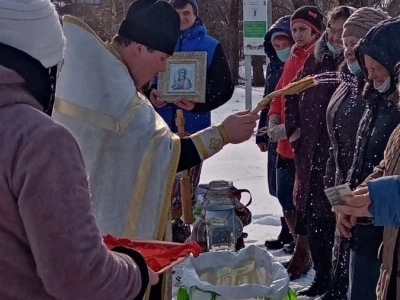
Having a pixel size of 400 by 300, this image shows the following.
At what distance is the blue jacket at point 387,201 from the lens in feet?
7.87

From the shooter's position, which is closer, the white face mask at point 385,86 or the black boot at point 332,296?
the white face mask at point 385,86

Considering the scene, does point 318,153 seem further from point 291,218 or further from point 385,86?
point 385,86

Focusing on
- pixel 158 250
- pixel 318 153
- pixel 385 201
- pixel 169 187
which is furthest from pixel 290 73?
pixel 158 250

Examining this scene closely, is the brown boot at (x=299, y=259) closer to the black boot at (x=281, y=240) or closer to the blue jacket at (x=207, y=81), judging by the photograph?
the black boot at (x=281, y=240)

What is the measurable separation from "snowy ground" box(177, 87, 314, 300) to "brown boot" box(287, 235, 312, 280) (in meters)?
0.06

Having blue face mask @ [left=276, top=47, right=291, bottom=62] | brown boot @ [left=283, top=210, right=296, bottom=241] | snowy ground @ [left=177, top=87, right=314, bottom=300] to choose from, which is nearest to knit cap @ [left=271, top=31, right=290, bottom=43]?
blue face mask @ [left=276, top=47, right=291, bottom=62]

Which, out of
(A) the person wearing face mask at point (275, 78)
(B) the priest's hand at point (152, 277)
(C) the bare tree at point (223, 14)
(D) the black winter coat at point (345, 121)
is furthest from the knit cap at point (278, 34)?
(C) the bare tree at point (223, 14)

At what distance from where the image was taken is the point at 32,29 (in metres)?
1.53

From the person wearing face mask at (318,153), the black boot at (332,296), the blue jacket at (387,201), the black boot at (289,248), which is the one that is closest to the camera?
the blue jacket at (387,201)

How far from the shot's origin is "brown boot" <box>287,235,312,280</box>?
4934mm

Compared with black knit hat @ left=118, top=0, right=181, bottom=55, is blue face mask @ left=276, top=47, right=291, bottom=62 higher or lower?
lower

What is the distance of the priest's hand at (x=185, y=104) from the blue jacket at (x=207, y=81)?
7 centimetres

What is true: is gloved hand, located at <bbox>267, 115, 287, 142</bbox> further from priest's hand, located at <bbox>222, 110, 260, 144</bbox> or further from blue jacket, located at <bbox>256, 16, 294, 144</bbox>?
priest's hand, located at <bbox>222, 110, 260, 144</bbox>

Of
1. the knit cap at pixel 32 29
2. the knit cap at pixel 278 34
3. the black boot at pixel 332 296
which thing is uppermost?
the knit cap at pixel 278 34
